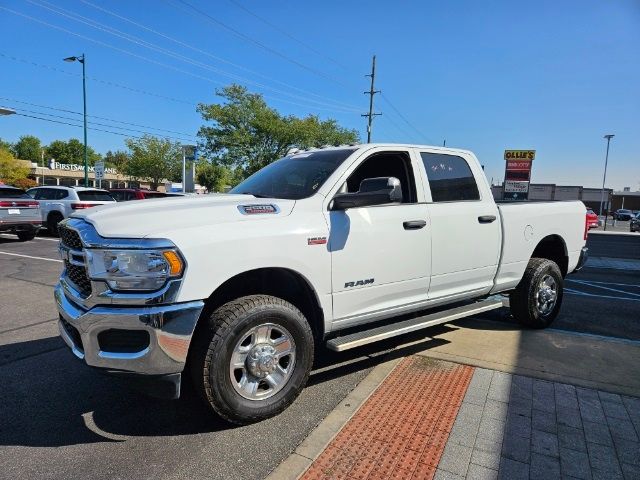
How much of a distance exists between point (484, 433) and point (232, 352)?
176 centimetres

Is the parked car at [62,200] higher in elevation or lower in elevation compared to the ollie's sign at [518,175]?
lower

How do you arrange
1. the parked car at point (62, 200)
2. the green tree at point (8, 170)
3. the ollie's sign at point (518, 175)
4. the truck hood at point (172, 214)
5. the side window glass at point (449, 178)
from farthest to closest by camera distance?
the green tree at point (8, 170) < the ollie's sign at point (518, 175) < the parked car at point (62, 200) < the side window glass at point (449, 178) < the truck hood at point (172, 214)

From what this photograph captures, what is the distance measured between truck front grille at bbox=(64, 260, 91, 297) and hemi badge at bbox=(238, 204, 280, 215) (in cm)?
108

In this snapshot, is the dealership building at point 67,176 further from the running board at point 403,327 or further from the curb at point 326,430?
the curb at point 326,430

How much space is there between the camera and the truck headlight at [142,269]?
2.70 m

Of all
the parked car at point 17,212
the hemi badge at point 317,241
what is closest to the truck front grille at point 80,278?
the hemi badge at point 317,241

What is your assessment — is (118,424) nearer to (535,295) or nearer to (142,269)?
(142,269)

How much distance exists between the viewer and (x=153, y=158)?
181ft

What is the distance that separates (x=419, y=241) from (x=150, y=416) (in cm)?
254

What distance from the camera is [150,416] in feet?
10.8

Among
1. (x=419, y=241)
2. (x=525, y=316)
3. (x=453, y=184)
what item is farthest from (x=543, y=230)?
(x=419, y=241)

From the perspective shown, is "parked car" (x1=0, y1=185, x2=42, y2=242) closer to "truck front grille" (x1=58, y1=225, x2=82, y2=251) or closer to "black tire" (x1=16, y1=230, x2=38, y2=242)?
"black tire" (x1=16, y1=230, x2=38, y2=242)

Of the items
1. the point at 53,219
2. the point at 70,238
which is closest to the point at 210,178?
the point at 53,219

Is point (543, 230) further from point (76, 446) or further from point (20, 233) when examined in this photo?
point (20, 233)
